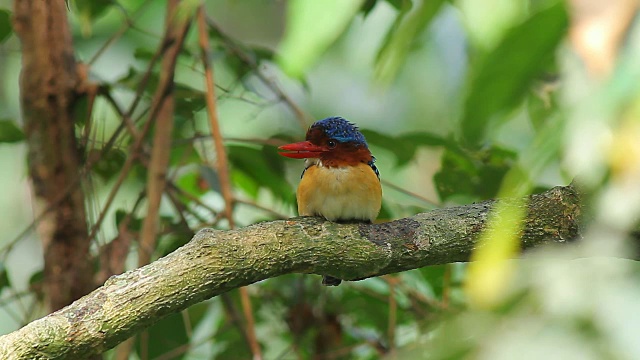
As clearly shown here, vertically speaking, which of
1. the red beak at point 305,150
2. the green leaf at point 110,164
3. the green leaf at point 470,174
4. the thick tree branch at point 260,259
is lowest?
the thick tree branch at point 260,259

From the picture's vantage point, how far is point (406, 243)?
5.29ft

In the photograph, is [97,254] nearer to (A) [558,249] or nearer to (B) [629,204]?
(A) [558,249]

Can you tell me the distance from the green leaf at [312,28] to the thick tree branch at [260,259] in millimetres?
1028

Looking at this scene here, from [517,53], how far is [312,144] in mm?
1875

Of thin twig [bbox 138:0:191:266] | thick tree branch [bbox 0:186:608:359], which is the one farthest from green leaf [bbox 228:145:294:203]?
thick tree branch [bbox 0:186:608:359]

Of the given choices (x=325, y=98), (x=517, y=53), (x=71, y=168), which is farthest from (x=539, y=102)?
(x=325, y=98)

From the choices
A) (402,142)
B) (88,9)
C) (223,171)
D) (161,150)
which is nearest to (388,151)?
(402,142)

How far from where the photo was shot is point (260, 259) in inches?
58.3

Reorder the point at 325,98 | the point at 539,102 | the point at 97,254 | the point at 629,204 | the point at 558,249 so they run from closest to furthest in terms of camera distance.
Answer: the point at 629,204 → the point at 558,249 → the point at 539,102 → the point at 97,254 → the point at 325,98

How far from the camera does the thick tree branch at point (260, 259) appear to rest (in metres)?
1.36

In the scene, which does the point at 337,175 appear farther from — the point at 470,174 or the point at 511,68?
the point at 511,68

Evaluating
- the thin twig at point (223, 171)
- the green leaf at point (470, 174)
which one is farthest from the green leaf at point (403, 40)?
the green leaf at point (470, 174)

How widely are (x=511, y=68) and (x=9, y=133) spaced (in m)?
2.34

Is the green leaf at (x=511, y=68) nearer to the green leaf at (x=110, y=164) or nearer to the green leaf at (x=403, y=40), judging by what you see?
the green leaf at (x=403, y=40)
